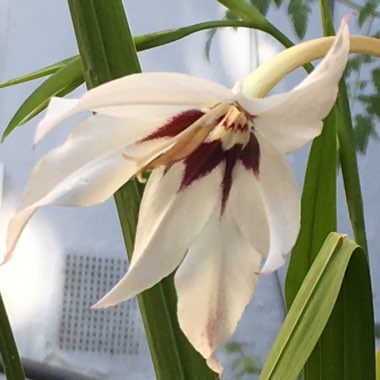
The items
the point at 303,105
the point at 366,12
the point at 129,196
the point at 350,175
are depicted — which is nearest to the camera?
the point at 303,105

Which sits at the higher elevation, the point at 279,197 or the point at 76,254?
the point at 279,197

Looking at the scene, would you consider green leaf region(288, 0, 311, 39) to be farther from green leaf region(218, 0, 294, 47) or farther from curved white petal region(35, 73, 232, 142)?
curved white petal region(35, 73, 232, 142)

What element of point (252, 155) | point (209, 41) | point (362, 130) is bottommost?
point (362, 130)

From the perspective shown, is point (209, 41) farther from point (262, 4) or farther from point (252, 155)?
point (252, 155)

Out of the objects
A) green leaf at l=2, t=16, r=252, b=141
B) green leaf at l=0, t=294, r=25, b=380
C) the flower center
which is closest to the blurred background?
green leaf at l=2, t=16, r=252, b=141

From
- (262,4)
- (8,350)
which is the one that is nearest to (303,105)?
(8,350)

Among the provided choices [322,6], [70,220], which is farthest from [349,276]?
[70,220]

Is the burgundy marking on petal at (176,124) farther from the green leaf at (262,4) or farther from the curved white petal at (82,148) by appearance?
the green leaf at (262,4)
